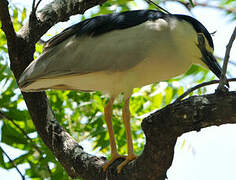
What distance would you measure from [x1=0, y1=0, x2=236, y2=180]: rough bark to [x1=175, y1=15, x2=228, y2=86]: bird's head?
2.79ft

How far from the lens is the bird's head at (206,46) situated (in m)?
2.86

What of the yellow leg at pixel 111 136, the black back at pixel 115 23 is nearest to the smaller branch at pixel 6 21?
the black back at pixel 115 23

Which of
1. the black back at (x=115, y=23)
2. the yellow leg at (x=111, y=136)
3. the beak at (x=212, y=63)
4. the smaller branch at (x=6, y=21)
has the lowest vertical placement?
the yellow leg at (x=111, y=136)

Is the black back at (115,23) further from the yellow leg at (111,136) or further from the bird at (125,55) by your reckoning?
the yellow leg at (111,136)

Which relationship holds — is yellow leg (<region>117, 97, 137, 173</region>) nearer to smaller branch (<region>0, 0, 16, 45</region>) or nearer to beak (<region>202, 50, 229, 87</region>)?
beak (<region>202, 50, 229, 87</region>)

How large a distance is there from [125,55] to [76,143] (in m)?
0.76

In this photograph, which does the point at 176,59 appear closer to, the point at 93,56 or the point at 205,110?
the point at 93,56

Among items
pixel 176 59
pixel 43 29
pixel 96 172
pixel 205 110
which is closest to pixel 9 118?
pixel 43 29

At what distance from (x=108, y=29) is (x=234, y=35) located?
4.10ft

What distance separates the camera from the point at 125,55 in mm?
2854

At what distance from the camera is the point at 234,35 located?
2002 mm

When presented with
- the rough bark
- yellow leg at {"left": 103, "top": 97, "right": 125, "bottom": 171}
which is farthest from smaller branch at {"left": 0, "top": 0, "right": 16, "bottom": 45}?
yellow leg at {"left": 103, "top": 97, "right": 125, "bottom": 171}

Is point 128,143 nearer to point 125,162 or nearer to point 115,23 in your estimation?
point 125,162

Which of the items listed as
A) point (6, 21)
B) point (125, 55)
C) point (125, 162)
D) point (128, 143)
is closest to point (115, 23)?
point (125, 55)
